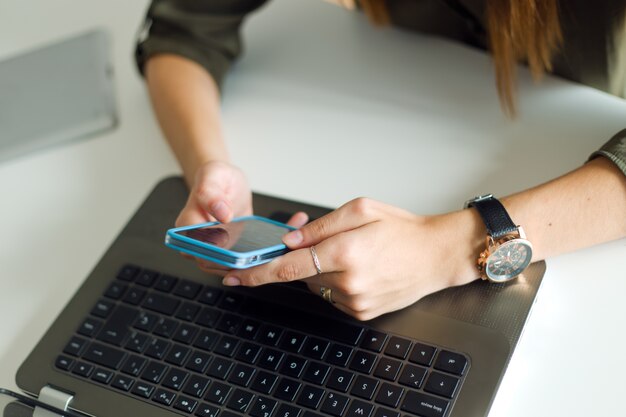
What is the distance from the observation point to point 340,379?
73 cm

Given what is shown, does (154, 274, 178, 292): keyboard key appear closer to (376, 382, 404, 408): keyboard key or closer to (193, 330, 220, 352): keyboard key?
(193, 330, 220, 352): keyboard key

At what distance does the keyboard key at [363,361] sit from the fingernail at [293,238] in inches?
4.5

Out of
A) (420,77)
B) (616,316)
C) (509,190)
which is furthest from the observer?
(420,77)

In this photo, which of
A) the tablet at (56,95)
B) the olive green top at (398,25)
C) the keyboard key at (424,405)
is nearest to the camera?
the keyboard key at (424,405)

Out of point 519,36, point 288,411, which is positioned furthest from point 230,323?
point 519,36

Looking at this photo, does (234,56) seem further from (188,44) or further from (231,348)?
(231,348)

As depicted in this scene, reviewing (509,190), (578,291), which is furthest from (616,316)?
(509,190)

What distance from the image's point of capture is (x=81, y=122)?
109cm

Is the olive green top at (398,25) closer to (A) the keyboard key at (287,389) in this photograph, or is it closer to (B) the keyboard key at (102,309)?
(B) the keyboard key at (102,309)

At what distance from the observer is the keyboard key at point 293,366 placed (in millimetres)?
743

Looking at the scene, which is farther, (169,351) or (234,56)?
(234,56)

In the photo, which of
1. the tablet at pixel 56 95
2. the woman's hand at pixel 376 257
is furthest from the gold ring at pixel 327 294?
the tablet at pixel 56 95

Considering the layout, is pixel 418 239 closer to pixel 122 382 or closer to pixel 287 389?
pixel 287 389

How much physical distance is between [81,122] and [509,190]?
0.57m
